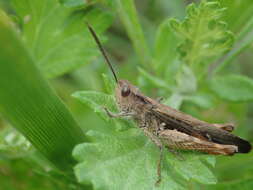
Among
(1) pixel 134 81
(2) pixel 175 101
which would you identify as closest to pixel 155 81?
(2) pixel 175 101

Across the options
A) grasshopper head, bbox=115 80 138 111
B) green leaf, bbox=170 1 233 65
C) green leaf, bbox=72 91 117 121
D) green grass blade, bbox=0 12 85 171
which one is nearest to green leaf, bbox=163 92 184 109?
green leaf, bbox=170 1 233 65

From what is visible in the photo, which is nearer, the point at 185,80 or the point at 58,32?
the point at 58,32

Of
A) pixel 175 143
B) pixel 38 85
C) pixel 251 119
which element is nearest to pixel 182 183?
pixel 175 143

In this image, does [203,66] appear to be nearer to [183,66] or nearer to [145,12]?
[183,66]

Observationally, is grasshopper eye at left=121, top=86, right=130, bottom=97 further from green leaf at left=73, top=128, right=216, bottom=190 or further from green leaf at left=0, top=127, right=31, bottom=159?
green leaf at left=0, top=127, right=31, bottom=159

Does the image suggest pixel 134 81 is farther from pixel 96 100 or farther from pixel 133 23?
pixel 96 100

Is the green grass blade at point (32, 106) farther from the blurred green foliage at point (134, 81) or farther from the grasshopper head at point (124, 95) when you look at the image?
the grasshopper head at point (124, 95)
